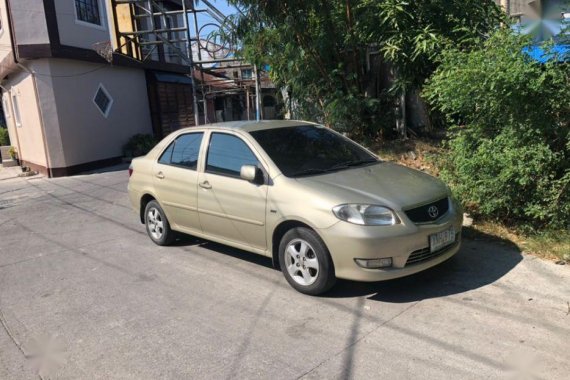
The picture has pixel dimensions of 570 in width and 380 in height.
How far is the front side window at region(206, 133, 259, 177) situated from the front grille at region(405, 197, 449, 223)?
163 centimetres

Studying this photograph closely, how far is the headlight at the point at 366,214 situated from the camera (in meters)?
4.29

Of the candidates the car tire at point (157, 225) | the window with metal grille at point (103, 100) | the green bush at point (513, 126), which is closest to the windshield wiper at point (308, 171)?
the green bush at point (513, 126)

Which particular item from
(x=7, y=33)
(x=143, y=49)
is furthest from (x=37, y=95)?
(x=143, y=49)

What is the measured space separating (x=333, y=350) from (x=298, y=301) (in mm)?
920

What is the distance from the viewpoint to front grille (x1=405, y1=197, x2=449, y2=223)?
443 centimetres

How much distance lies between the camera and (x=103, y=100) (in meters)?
15.9

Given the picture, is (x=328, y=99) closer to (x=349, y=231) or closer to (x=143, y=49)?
(x=349, y=231)

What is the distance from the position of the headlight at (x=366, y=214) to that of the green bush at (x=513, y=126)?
6.08 ft

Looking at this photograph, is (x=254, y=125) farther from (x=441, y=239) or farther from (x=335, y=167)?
(x=441, y=239)

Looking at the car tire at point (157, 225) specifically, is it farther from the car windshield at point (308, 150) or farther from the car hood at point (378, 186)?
the car hood at point (378, 186)

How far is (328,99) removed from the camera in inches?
363

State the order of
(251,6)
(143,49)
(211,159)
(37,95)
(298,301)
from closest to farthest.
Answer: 1. (298,301)
2. (211,159)
3. (251,6)
4. (37,95)
5. (143,49)

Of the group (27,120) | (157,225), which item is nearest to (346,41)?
(157,225)

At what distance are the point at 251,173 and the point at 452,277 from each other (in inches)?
85.4
